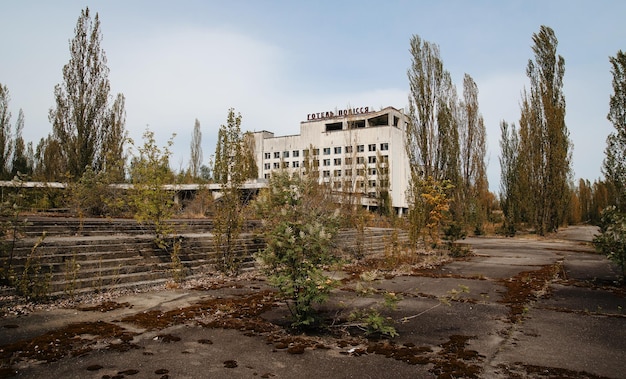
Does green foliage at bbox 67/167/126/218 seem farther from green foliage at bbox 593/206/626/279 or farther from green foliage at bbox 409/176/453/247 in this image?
green foliage at bbox 593/206/626/279

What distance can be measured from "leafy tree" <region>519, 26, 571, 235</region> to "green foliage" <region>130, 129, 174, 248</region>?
26819mm

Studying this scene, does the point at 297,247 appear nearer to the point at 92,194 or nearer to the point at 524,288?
the point at 524,288

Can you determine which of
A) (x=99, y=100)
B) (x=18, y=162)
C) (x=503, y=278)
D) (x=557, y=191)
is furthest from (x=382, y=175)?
(x=18, y=162)

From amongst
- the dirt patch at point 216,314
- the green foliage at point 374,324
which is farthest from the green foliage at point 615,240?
the dirt patch at point 216,314

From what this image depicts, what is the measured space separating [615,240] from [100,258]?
11.0 m

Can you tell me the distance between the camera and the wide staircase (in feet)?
21.1

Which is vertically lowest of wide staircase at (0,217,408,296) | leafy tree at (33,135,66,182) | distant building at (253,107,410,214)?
wide staircase at (0,217,408,296)

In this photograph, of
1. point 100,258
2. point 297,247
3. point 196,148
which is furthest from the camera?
point 196,148

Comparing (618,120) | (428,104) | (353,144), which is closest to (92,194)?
(428,104)

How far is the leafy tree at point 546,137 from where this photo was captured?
27.4m

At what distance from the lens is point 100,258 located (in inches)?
298

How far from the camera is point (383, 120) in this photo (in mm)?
65375

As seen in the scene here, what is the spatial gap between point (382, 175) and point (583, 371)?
31544 millimetres

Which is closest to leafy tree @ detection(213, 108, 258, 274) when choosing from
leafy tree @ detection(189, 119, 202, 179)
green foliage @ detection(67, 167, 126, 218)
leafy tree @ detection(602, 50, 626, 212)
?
green foliage @ detection(67, 167, 126, 218)
